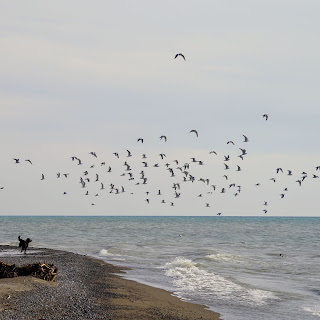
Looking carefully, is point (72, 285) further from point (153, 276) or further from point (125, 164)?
point (125, 164)

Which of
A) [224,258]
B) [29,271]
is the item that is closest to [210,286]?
[29,271]

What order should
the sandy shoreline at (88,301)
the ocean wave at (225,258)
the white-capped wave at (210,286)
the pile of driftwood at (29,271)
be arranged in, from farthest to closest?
the ocean wave at (225,258) → the white-capped wave at (210,286) → the pile of driftwood at (29,271) → the sandy shoreline at (88,301)

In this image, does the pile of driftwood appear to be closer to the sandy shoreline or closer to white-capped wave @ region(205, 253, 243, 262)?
the sandy shoreline

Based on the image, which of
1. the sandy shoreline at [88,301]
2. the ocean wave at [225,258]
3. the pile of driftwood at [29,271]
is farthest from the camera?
the ocean wave at [225,258]

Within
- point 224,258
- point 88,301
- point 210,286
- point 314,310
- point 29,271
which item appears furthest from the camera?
point 224,258

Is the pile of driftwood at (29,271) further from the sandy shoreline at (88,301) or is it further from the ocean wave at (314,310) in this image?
the ocean wave at (314,310)

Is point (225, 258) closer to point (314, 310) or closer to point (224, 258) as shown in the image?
point (224, 258)

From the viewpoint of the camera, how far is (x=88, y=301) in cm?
2381

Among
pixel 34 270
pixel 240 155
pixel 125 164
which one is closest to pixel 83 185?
pixel 125 164

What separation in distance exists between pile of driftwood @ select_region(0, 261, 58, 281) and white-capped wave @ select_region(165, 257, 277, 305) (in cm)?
724

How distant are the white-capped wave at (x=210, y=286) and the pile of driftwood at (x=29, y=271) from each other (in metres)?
7.24

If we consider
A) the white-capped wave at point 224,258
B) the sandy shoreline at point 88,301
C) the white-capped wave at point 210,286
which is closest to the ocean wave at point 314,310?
the white-capped wave at point 210,286

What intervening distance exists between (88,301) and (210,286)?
449 inches

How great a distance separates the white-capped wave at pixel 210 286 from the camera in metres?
29.3
